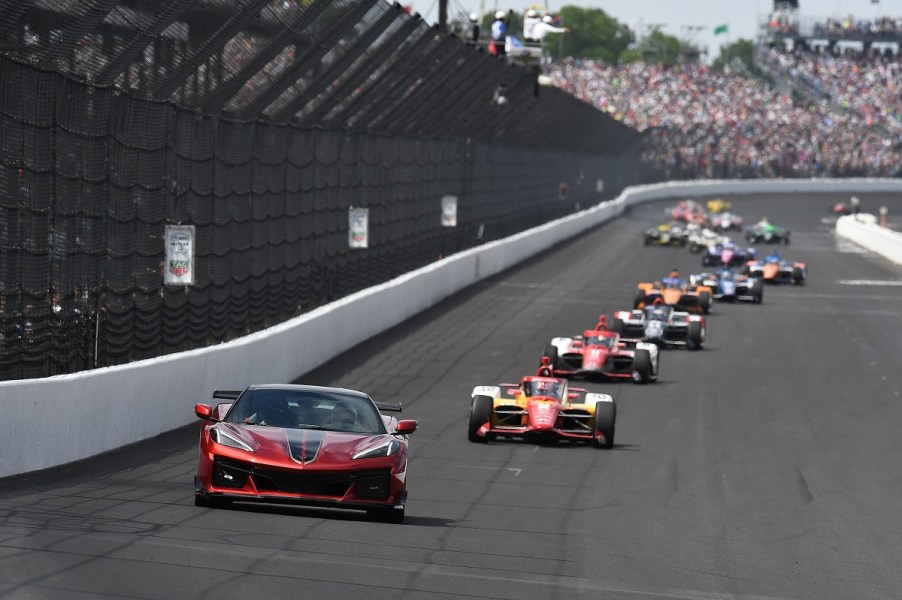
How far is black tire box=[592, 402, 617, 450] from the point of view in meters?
17.6

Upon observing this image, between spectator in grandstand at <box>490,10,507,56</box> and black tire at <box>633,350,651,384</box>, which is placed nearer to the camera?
black tire at <box>633,350,651,384</box>

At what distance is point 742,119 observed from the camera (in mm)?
94000

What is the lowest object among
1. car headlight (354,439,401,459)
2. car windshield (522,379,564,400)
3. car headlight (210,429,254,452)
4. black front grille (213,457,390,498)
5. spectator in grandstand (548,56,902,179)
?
car windshield (522,379,564,400)

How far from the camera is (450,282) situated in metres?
36.4

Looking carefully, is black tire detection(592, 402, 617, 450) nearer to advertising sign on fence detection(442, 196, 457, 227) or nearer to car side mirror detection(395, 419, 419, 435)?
car side mirror detection(395, 419, 419, 435)

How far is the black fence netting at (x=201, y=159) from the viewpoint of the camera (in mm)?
14648

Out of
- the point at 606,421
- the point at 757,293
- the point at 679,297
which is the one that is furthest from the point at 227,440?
the point at 757,293

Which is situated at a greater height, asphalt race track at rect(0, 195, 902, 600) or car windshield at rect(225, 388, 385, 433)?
car windshield at rect(225, 388, 385, 433)

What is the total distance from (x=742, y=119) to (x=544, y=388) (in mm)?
77584

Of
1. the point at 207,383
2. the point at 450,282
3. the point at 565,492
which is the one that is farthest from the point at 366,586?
the point at 450,282

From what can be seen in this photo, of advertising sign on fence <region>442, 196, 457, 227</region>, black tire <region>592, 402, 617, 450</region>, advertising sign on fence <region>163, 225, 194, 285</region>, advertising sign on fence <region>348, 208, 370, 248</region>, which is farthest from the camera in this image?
advertising sign on fence <region>442, 196, 457, 227</region>

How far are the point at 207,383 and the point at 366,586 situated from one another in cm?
988

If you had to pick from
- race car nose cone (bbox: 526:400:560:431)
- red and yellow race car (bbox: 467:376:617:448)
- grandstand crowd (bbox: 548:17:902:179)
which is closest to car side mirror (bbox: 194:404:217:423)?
red and yellow race car (bbox: 467:376:617:448)

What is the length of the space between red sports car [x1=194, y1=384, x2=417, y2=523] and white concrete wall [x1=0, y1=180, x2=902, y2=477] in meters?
2.01
